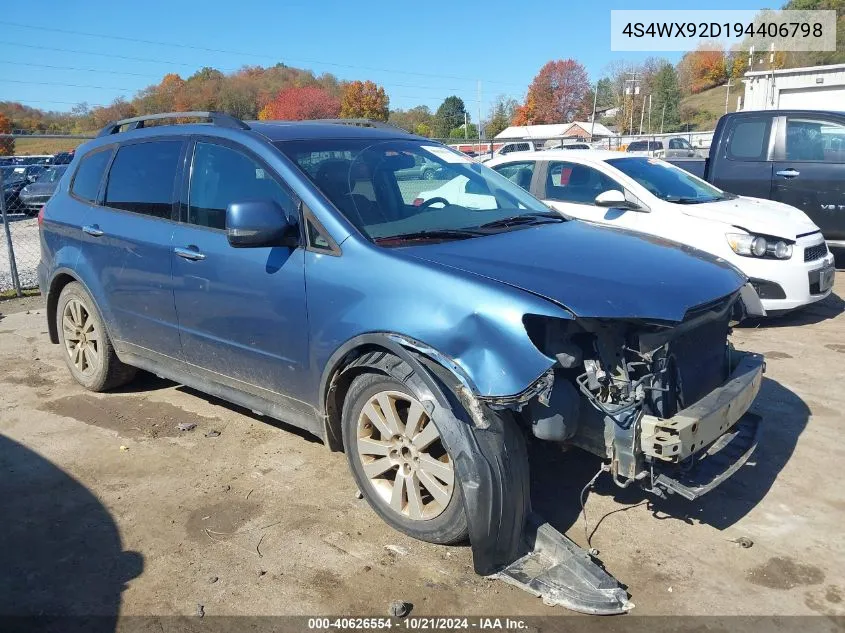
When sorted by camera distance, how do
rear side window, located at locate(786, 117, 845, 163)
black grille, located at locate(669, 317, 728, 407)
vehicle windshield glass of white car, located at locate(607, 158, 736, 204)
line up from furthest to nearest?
rear side window, located at locate(786, 117, 845, 163) → vehicle windshield glass of white car, located at locate(607, 158, 736, 204) → black grille, located at locate(669, 317, 728, 407)

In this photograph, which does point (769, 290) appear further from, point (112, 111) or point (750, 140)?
point (112, 111)

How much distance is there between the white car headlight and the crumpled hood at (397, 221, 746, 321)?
3.12 meters

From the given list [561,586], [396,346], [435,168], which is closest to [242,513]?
[396,346]

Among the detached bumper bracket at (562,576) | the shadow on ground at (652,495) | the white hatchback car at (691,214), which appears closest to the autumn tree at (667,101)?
the white hatchback car at (691,214)

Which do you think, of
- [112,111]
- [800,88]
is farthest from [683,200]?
[112,111]

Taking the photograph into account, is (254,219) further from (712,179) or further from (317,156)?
(712,179)

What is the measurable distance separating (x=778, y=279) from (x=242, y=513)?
5.30m

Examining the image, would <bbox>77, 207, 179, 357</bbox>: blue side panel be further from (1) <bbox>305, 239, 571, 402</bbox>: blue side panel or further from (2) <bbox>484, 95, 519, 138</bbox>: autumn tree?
(2) <bbox>484, 95, 519, 138</bbox>: autumn tree

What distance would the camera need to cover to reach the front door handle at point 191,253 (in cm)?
400

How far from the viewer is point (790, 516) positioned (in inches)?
136

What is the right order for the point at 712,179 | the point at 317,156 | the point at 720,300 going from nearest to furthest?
the point at 720,300 < the point at 317,156 < the point at 712,179

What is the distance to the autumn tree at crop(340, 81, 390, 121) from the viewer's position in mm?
80062

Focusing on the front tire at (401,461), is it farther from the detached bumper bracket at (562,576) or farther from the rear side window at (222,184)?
the rear side window at (222,184)

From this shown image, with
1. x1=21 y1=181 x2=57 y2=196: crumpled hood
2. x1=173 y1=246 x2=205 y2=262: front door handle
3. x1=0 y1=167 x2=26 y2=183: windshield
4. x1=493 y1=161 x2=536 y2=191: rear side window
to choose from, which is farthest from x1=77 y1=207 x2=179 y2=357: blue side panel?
x1=0 y1=167 x2=26 y2=183: windshield
